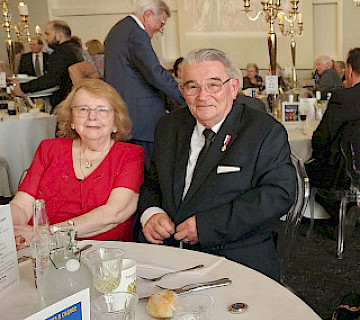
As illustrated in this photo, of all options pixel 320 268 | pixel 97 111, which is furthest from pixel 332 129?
pixel 97 111

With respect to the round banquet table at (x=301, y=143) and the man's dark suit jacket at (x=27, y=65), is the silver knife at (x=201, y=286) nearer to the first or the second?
the round banquet table at (x=301, y=143)

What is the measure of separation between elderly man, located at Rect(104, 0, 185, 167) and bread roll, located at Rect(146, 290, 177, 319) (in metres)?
2.59

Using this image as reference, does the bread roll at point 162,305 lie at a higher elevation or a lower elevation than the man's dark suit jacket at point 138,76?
lower

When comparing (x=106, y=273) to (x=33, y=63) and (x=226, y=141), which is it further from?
(x=33, y=63)

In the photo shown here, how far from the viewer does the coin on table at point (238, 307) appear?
1294 mm

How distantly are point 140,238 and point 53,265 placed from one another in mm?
1089

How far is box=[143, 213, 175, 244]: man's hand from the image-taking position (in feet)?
6.86

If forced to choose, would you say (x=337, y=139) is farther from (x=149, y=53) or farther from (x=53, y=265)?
(x=53, y=265)

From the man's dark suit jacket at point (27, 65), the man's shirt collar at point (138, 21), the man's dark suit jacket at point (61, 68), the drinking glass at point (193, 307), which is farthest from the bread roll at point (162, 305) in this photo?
the man's dark suit jacket at point (27, 65)

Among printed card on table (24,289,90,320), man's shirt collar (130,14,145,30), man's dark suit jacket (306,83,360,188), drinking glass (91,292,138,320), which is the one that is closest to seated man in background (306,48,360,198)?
man's dark suit jacket (306,83,360,188)

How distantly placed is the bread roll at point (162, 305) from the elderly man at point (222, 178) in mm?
737

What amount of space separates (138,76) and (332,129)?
4.63 ft

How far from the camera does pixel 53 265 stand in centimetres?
125

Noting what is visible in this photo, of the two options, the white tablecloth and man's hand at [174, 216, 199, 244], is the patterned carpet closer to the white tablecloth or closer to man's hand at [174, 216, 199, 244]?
man's hand at [174, 216, 199, 244]
